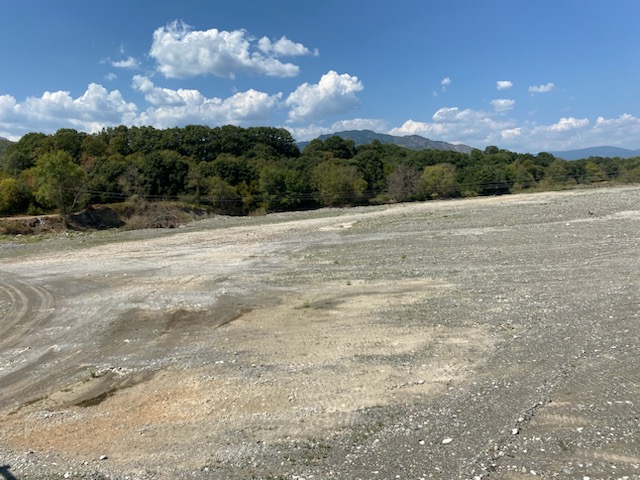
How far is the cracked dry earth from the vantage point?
610cm

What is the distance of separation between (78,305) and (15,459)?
407 inches

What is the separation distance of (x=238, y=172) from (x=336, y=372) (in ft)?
241

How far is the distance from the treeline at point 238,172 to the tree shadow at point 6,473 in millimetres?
→ 47953

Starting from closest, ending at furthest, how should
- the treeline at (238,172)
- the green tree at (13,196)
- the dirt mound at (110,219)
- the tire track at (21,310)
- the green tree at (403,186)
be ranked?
the tire track at (21,310), the dirt mound at (110,219), the green tree at (13,196), the treeline at (238,172), the green tree at (403,186)

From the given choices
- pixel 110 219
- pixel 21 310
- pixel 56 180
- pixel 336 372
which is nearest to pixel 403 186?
pixel 110 219

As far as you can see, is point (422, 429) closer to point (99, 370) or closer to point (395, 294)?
point (99, 370)

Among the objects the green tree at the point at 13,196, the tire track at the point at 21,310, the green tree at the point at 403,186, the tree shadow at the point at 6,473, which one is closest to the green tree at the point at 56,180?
the green tree at the point at 13,196

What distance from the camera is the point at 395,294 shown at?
577 inches

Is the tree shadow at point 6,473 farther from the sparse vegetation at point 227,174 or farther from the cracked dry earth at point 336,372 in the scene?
the sparse vegetation at point 227,174

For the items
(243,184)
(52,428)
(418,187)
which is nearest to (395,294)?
(52,428)

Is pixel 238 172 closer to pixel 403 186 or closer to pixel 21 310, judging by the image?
pixel 403 186

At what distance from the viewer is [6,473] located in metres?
6.15

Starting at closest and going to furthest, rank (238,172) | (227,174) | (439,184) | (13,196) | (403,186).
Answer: (13,196) → (227,174) → (238,172) → (403,186) → (439,184)

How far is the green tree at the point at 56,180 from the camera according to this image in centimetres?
4741
